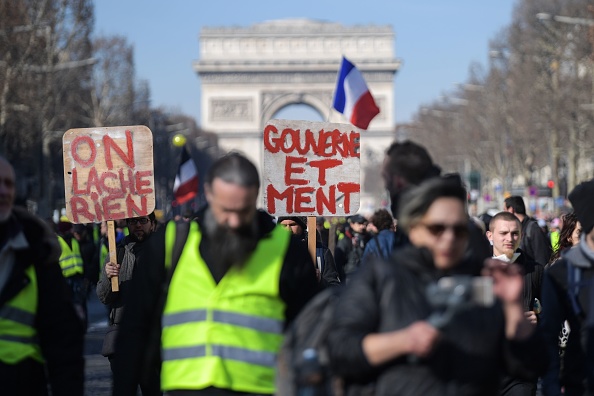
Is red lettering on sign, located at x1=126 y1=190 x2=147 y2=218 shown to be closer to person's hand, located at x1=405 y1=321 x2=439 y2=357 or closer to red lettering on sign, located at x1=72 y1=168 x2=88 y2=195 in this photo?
red lettering on sign, located at x1=72 y1=168 x2=88 y2=195

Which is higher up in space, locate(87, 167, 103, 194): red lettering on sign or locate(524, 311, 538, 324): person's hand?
locate(87, 167, 103, 194): red lettering on sign

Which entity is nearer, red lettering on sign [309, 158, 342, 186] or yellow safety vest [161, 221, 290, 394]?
yellow safety vest [161, 221, 290, 394]

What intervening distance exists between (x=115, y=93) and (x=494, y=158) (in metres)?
19.2

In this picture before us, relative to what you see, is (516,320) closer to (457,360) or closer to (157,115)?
Result: (457,360)

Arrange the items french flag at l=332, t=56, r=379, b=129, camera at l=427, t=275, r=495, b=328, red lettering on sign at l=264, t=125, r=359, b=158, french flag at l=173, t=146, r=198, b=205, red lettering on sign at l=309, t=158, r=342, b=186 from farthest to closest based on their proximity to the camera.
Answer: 1. french flag at l=173, t=146, r=198, b=205
2. french flag at l=332, t=56, r=379, b=129
3. red lettering on sign at l=309, t=158, r=342, b=186
4. red lettering on sign at l=264, t=125, r=359, b=158
5. camera at l=427, t=275, r=495, b=328

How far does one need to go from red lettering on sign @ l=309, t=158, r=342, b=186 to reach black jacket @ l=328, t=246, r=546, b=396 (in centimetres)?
495

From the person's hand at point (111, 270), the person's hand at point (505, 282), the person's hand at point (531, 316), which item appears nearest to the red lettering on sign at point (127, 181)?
the person's hand at point (111, 270)

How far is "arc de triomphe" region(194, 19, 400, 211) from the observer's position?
369ft

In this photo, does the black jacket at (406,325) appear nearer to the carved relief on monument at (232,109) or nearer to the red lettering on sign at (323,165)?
the red lettering on sign at (323,165)

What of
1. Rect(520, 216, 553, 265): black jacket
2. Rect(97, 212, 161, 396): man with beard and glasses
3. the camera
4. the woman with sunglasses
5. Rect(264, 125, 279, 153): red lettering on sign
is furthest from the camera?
Rect(520, 216, 553, 265): black jacket

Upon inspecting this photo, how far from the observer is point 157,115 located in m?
90.7

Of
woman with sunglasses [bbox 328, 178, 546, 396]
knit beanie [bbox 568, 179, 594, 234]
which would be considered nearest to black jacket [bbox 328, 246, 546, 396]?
woman with sunglasses [bbox 328, 178, 546, 396]

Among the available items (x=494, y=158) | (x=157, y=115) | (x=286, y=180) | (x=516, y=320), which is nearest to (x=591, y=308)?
(x=516, y=320)

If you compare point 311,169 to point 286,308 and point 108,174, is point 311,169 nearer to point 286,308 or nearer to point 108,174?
point 108,174
